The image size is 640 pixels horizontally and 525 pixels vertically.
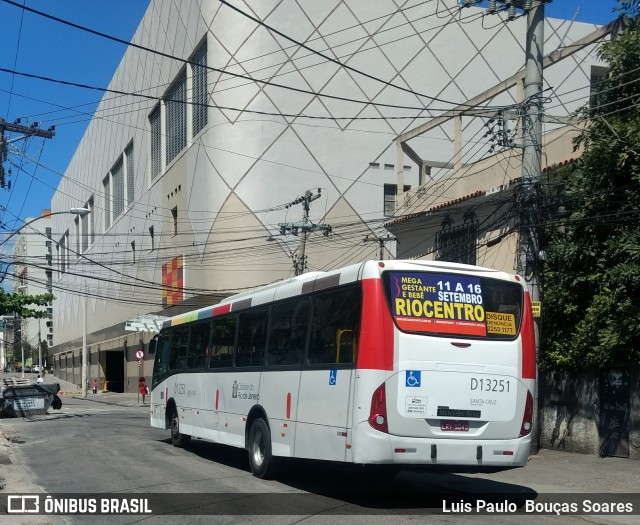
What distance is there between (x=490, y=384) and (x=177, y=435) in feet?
32.3

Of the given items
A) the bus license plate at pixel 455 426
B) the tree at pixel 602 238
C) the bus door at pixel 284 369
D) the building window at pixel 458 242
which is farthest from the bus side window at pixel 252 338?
the building window at pixel 458 242

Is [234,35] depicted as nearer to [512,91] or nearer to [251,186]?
[251,186]

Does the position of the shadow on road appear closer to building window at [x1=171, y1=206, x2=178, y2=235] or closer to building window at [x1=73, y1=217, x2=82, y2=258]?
building window at [x1=171, y1=206, x2=178, y2=235]

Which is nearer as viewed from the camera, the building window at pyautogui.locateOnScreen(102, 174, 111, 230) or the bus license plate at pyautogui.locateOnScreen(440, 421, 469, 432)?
the bus license plate at pyautogui.locateOnScreen(440, 421, 469, 432)

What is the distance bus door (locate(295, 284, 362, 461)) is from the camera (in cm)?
1037

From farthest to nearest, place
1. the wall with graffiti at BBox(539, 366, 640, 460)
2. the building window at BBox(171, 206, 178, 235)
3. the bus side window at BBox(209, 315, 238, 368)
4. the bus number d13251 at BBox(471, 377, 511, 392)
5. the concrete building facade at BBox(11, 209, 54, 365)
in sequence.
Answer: the concrete building facade at BBox(11, 209, 54, 365) → the building window at BBox(171, 206, 178, 235) → the wall with graffiti at BBox(539, 366, 640, 460) → the bus side window at BBox(209, 315, 238, 368) → the bus number d13251 at BBox(471, 377, 511, 392)

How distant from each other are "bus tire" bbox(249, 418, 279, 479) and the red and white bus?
51mm

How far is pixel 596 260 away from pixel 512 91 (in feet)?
107

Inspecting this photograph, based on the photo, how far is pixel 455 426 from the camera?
33.6ft

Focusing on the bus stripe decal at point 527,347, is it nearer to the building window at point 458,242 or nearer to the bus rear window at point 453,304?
the bus rear window at point 453,304

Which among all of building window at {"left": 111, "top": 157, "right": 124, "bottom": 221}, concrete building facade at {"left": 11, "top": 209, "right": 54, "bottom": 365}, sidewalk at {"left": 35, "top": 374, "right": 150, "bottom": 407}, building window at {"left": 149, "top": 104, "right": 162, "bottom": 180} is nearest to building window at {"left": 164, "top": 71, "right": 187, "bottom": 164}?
building window at {"left": 149, "top": 104, "right": 162, "bottom": 180}

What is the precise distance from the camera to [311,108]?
43031 mm

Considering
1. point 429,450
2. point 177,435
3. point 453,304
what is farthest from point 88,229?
point 429,450

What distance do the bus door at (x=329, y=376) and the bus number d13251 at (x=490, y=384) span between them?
5.32 feet
